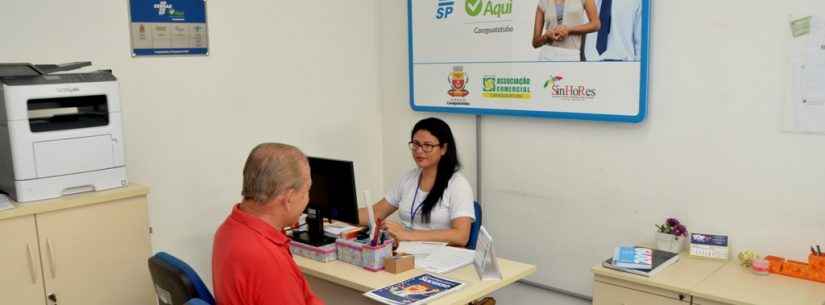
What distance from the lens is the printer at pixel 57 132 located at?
2.54 metres

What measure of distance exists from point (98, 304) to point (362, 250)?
1050mm

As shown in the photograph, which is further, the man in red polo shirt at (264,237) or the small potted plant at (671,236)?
the small potted plant at (671,236)

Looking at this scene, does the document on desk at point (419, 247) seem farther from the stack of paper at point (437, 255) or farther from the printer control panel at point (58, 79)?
the printer control panel at point (58, 79)

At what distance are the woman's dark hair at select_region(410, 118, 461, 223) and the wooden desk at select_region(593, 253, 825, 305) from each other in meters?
0.80

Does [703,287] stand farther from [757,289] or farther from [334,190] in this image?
[334,190]

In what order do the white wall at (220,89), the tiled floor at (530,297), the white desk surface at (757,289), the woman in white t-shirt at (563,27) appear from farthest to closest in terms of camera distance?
the tiled floor at (530,297)
the woman in white t-shirt at (563,27)
the white wall at (220,89)
the white desk surface at (757,289)

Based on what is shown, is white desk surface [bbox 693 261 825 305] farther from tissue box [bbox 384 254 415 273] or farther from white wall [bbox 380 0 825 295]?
tissue box [bbox 384 254 415 273]

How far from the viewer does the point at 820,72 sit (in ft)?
8.91

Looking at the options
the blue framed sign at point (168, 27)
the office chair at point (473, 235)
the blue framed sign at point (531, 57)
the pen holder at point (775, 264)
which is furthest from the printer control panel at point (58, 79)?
the pen holder at point (775, 264)

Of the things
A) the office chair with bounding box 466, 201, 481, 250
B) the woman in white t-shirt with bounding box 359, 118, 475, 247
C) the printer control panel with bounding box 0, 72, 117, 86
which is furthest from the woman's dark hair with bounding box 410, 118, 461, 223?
the printer control panel with bounding box 0, 72, 117, 86

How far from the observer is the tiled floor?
12.0 feet

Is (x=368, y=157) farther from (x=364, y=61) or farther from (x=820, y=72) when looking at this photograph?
(x=820, y=72)

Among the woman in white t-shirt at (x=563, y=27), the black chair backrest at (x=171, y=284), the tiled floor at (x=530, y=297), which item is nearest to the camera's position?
the black chair backrest at (x=171, y=284)

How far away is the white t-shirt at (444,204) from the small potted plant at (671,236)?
32.7 inches
